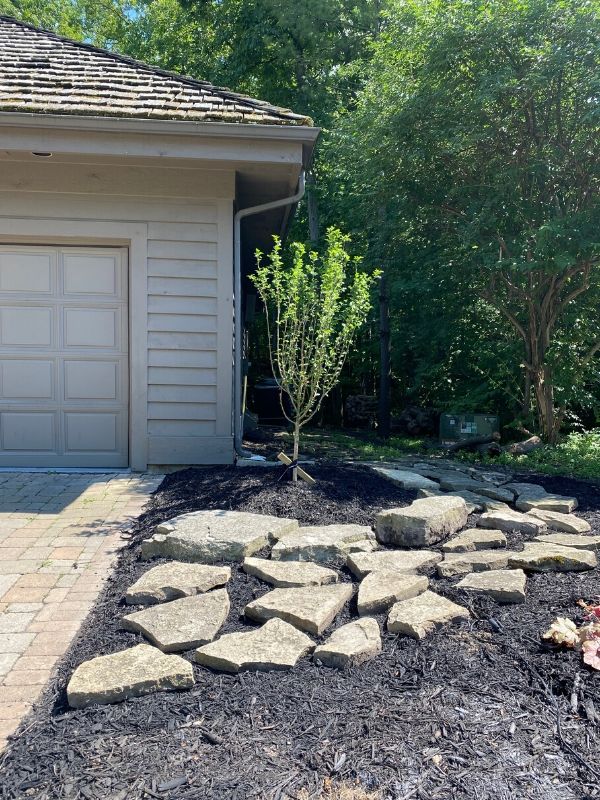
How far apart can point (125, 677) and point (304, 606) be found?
826 millimetres

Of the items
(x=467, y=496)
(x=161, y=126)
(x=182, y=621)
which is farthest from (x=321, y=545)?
(x=161, y=126)

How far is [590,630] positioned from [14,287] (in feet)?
18.5

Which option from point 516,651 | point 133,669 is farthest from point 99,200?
point 516,651

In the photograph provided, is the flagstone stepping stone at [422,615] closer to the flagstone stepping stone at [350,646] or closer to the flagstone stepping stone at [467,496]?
the flagstone stepping stone at [350,646]

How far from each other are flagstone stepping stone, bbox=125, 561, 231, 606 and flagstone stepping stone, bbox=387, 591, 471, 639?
89 cm

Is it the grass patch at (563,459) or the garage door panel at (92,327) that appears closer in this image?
the garage door panel at (92,327)

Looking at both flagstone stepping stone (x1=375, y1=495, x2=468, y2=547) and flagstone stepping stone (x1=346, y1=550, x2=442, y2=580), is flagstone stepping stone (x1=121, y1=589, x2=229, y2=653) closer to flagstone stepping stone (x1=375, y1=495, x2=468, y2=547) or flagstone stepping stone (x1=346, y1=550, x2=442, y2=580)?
flagstone stepping stone (x1=346, y1=550, x2=442, y2=580)

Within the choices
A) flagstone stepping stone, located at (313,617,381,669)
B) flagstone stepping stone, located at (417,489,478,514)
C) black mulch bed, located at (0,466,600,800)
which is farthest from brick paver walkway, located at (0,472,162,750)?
flagstone stepping stone, located at (417,489,478,514)

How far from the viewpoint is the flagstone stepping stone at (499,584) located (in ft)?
9.73

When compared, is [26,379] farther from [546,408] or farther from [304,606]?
[546,408]

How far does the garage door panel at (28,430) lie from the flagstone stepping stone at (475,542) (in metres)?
4.12

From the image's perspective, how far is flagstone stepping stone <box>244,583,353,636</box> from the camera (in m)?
2.73

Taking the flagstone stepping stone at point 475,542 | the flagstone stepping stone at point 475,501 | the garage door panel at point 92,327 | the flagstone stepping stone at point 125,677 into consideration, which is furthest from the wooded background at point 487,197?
the flagstone stepping stone at point 125,677

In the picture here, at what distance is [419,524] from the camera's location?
3775mm
